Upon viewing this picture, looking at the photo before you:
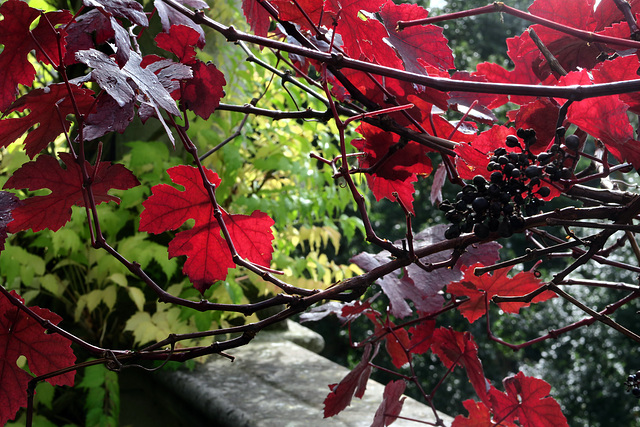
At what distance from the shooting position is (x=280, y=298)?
0.36 meters

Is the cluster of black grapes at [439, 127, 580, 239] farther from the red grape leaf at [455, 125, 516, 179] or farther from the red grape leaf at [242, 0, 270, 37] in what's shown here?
the red grape leaf at [242, 0, 270, 37]

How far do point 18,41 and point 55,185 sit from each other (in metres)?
0.11

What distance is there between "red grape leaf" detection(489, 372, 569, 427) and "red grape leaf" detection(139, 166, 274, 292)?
0.27 metres

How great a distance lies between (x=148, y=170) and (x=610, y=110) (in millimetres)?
1643

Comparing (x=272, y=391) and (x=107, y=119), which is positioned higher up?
(x=107, y=119)

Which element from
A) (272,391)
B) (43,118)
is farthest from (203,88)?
(272,391)

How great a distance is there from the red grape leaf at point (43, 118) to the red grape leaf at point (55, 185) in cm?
2

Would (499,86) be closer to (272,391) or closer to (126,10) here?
(126,10)

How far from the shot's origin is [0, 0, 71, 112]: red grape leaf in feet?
1.24

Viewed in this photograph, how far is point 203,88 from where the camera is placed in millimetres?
524

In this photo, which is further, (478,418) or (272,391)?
(272,391)

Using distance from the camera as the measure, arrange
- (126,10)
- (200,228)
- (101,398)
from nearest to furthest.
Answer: (126,10)
(200,228)
(101,398)

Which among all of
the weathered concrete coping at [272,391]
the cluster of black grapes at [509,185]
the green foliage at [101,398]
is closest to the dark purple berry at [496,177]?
the cluster of black grapes at [509,185]

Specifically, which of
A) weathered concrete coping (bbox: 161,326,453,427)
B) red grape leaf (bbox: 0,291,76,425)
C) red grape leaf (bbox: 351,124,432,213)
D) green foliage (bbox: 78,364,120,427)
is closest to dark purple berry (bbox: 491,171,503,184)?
red grape leaf (bbox: 351,124,432,213)
